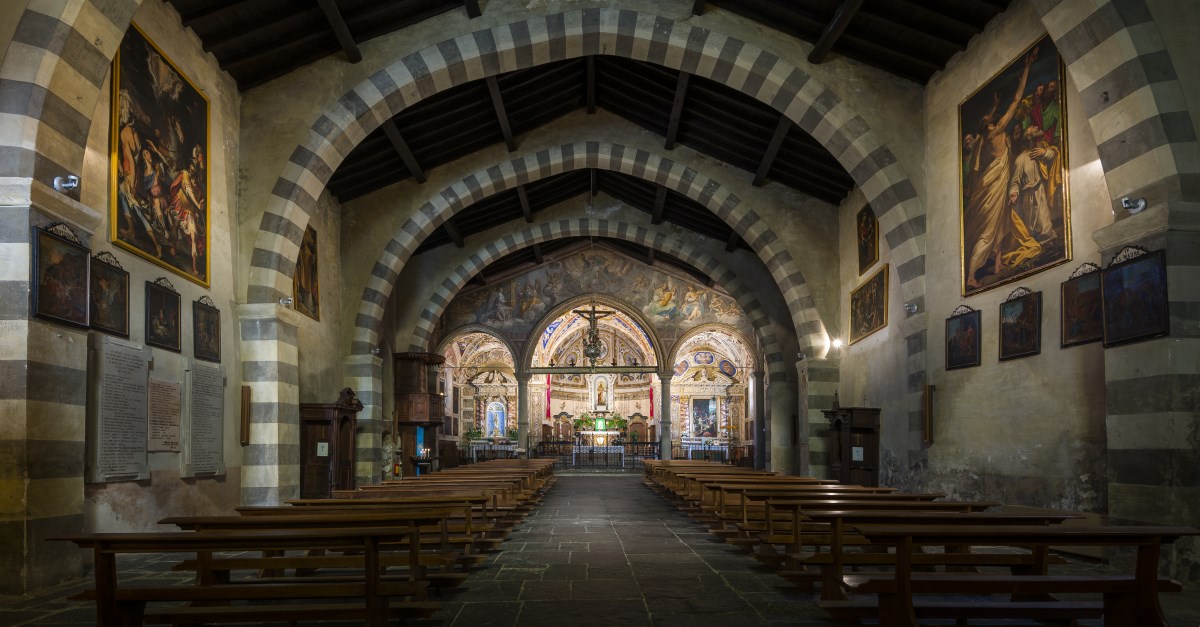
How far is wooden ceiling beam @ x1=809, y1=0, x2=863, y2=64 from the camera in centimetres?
1003

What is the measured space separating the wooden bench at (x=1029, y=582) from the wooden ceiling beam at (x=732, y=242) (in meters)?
15.9

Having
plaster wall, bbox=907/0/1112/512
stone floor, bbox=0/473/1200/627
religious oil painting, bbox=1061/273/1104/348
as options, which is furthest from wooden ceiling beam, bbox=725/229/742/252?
religious oil painting, bbox=1061/273/1104/348

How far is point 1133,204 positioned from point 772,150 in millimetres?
8425

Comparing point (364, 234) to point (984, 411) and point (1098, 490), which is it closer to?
point (984, 411)

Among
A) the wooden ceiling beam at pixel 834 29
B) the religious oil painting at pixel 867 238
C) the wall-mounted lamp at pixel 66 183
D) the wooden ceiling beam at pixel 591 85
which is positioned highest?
the wooden ceiling beam at pixel 591 85

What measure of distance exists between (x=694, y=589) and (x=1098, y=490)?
163 inches

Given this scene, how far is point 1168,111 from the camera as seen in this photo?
6.45 metres

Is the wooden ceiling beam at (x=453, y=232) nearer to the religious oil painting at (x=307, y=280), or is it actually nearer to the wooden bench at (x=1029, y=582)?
the religious oil painting at (x=307, y=280)

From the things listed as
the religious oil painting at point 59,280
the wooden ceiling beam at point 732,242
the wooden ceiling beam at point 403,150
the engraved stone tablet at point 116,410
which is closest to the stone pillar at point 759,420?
the wooden ceiling beam at point 732,242

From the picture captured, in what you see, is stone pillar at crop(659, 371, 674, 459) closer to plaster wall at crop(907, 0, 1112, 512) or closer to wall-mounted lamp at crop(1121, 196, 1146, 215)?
plaster wall at crop(907, 0, 1112, 512)

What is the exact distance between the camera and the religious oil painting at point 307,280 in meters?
13.4

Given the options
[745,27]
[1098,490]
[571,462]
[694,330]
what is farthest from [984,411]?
[571,462]

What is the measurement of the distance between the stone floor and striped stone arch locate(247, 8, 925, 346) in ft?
16.2

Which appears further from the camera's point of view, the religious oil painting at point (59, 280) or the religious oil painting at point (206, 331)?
the religious oil painting at point (206, 331)
